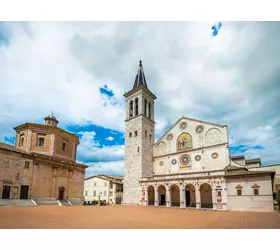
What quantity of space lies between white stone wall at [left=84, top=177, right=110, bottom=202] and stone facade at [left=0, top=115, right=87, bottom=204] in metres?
14.9

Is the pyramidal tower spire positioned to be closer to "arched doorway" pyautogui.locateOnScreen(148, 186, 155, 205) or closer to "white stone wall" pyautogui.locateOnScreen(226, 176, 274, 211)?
"arched doorway" pyautogui.locateOnScreen(148, 186, 155, 205)

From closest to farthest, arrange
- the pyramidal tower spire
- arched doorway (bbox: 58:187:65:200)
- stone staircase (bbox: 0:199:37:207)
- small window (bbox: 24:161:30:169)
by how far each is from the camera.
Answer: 1. stone staircase (bbox: 0:199:37:207)
2. small window (bbox: 24:161:30:169)
3. arched doorway (bbox: 58:187:65:200)
4. the pyramidal tower spire

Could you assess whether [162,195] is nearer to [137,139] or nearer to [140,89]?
[137,139]

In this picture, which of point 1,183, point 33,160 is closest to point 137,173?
point 33,160

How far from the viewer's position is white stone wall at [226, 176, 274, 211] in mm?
20016

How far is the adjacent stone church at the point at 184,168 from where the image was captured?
21609 mm

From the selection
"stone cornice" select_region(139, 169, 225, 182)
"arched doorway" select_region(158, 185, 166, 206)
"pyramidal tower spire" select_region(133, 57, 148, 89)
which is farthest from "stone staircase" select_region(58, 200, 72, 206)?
"pyramidal tower spire" select_region(133, 57, 148, 89)

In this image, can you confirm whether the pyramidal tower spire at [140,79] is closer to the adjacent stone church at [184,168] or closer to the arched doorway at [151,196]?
the adjacent stone church at [184,168]

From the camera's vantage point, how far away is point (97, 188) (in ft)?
146

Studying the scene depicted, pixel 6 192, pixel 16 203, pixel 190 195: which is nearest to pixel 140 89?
pixel 190 195

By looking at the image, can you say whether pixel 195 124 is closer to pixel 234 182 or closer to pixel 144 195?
pixel 234 182

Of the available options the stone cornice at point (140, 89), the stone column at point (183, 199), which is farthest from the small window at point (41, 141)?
the stone column at point (183, 199)

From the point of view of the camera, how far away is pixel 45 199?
22953mm

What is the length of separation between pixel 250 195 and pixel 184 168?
11074 millimetres
